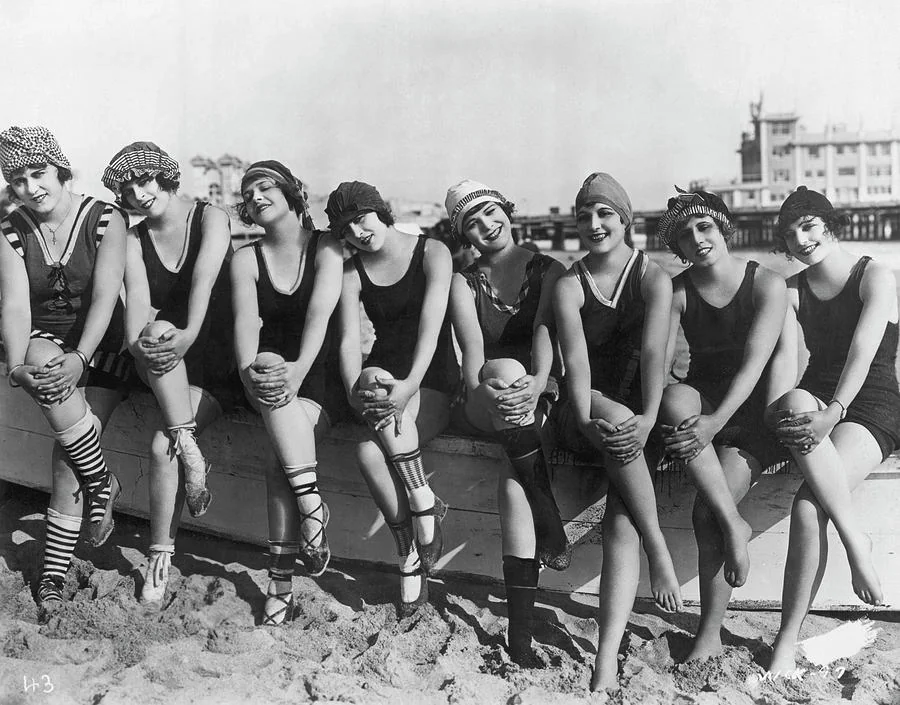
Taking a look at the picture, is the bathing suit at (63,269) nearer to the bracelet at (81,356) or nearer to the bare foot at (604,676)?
the bracelet at (81,356)

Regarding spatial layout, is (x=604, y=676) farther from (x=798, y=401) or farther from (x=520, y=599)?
(x=798, y=401)

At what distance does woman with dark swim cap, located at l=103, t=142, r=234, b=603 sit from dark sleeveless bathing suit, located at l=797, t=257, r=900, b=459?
2.39m

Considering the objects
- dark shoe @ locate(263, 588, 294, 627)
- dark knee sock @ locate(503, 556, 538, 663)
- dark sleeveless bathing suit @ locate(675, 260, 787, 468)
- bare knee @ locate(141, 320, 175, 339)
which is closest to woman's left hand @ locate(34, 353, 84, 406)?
bare knee @ locate(141, 320, 175, 339)

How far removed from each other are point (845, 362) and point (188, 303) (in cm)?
259

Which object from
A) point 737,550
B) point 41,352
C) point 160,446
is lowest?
point 737,550

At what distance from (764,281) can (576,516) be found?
117 cm

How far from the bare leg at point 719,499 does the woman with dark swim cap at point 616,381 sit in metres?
0.09

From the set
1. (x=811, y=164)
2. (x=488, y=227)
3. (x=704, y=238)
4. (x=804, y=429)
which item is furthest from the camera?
(x=811, y=164)

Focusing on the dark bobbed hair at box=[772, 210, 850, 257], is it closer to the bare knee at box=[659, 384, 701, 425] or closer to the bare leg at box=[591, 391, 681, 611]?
the bare knee at box=[659, 384, 701, 425]

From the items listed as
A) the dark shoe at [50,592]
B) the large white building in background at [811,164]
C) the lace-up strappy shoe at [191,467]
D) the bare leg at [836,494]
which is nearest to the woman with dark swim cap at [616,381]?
the bare leg at [836,494]

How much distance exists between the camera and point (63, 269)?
351 centimetres

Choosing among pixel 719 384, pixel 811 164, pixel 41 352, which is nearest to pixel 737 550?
pixel 719 384

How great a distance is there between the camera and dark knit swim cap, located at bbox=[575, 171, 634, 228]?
3051 millimetres

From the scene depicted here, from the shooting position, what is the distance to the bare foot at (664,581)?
2934 millimetres
